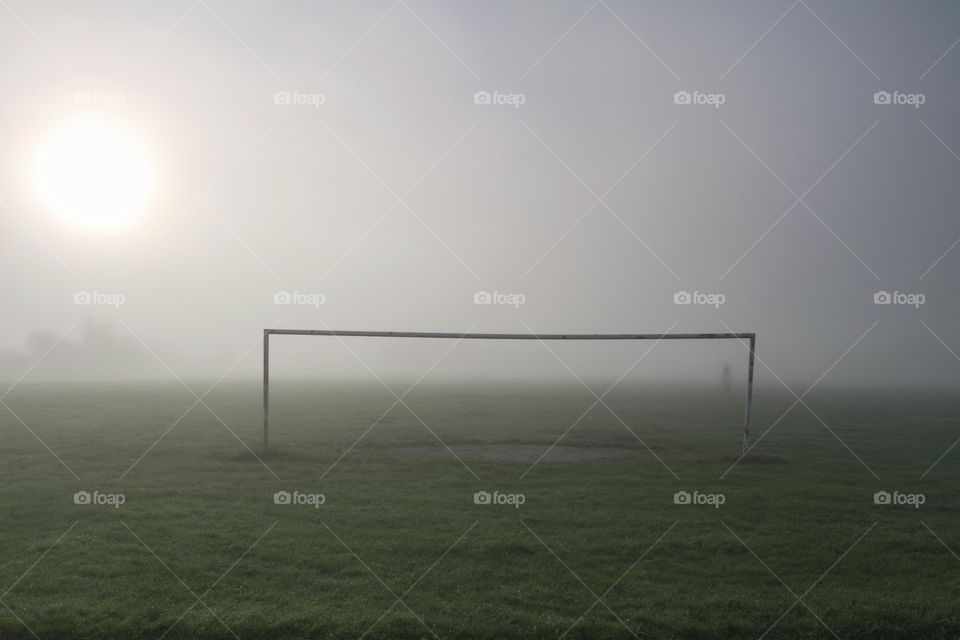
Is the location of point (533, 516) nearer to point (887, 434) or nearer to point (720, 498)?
point (720, 498)

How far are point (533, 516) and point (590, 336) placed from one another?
5916 millimetres

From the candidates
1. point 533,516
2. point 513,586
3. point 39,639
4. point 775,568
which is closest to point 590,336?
point 533,516

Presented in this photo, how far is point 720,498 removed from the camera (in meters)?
9.52

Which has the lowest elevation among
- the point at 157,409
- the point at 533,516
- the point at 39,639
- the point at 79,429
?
the point at 39,639
